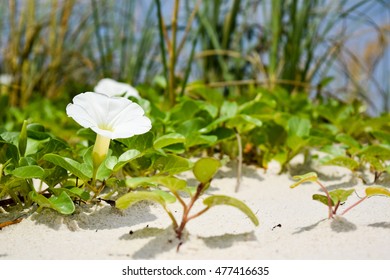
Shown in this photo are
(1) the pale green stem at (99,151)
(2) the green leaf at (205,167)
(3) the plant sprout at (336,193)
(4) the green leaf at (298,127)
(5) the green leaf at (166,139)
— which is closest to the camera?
(2) the green leaf at (205,167)

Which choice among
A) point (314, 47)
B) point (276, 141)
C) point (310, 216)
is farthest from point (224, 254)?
point (314, 47)

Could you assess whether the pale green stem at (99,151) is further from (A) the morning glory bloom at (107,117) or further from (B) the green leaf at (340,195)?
(B) the green leaf at (340,195)

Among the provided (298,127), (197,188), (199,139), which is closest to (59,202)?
(197,188)

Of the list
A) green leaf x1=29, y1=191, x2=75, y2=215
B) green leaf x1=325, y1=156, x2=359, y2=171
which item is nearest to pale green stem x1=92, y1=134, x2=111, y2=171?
green leaf x1=29, y1=191, x2=75, y2=215

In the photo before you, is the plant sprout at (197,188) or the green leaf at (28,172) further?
the green leaf at (28,172)

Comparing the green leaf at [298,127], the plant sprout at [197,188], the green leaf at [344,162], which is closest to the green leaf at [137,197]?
the plant sprout at [197,188]

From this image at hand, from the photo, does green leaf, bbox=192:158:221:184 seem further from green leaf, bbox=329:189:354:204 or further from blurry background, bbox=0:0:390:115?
blurry background, bbox=0:0:390:115

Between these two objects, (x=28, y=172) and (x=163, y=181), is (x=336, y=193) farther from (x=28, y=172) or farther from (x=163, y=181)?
(x=28, y=172)
